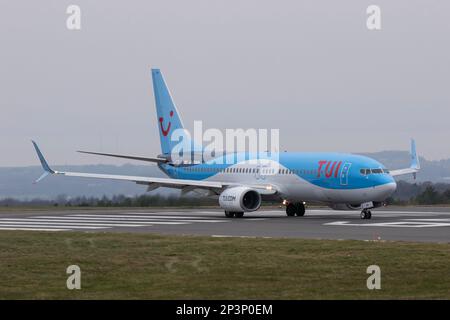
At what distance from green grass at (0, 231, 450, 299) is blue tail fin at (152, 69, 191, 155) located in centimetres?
2761

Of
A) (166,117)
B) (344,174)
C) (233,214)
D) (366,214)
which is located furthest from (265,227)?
(166,117)

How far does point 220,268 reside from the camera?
21.2m

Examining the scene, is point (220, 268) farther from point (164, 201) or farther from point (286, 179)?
point (164, 201)

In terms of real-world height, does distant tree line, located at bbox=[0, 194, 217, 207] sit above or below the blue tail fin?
below

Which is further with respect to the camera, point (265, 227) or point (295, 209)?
point (295, 209)

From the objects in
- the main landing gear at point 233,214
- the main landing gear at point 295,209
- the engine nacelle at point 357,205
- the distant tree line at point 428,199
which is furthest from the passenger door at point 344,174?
the distant tree line at point 428,199

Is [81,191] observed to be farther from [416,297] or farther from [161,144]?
[416,297]

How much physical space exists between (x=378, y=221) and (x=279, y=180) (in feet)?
28.1

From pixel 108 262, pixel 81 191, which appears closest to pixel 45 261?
pixel 108 262

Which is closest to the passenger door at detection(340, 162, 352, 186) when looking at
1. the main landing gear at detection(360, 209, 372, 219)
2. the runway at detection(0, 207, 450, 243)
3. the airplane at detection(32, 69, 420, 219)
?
the airplane at detection(32, 69, 420, 219)

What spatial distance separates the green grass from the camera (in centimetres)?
1777

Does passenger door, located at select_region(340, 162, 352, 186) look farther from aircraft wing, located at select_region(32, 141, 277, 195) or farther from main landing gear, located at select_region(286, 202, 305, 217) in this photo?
main landing gear, located at select_region(286, 202, 305, 217)

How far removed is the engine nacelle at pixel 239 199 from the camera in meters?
46.8

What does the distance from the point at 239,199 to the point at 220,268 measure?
2556 centimetres
